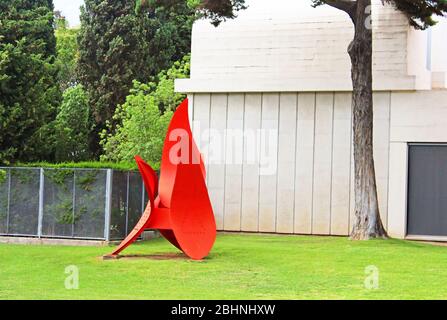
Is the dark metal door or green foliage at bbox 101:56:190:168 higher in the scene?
green foliage at bbox 101:56:190:168

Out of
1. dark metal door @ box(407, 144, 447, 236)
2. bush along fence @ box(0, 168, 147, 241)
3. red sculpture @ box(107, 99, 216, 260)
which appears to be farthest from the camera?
dark metal door @ box(407, 144, 447, 236)

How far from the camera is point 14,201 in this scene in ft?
82.6

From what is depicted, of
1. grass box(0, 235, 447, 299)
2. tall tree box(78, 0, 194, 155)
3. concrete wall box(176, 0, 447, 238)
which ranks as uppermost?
tall tree box(78, 0, 194, 155)

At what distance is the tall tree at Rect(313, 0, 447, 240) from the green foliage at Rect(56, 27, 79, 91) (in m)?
26.9

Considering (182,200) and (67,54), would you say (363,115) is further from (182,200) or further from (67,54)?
(67,54)

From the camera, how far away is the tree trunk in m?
23.8

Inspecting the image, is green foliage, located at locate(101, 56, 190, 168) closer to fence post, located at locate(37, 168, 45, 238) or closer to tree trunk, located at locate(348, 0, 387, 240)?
fence post, located at locate(37, 168, 45, 238)

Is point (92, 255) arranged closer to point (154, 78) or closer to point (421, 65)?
point (421, 65)

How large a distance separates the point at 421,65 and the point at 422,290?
1403cm

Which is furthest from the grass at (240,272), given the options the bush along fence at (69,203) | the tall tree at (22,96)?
the tall tree at (22,96)

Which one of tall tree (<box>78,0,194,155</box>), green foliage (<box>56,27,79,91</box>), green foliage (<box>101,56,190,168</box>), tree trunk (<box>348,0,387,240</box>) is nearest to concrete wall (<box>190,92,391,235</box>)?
tree trunk (<box>348,0,387,240</box>)

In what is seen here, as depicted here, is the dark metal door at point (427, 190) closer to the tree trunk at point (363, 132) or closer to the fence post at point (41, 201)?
the tree trunk at point (363, 132)

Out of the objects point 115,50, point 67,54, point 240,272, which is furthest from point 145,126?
point 240,272
